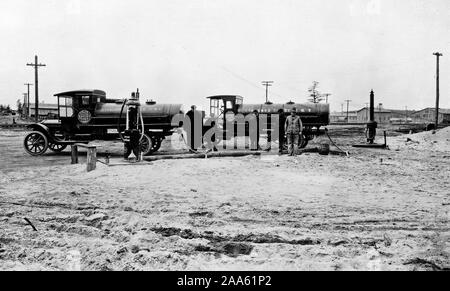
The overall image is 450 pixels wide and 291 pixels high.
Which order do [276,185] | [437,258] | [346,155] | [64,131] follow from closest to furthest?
[437,258]
[276,185]
[346,155]
[64,131]

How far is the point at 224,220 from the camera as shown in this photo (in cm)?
549

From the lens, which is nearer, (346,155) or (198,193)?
(198,193)

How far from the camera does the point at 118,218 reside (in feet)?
18.2

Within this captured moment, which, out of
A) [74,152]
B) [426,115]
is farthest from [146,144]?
[426,115]

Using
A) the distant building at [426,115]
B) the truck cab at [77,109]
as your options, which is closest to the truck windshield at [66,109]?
the truck cab at [77,109]

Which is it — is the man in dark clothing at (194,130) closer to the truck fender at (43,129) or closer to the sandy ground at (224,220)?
the truck fender at (43,129)

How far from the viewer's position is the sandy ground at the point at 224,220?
13.3 feet

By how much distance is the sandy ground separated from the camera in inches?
160

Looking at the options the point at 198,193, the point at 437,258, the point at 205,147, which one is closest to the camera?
the point at 437,258

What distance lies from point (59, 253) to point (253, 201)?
3258 mm

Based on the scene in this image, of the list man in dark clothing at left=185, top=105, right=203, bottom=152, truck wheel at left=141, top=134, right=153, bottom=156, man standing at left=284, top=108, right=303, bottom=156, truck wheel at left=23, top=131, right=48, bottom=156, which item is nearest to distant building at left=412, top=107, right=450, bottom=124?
man in dark clothing at left=185, top=105, right=203, bottom=152

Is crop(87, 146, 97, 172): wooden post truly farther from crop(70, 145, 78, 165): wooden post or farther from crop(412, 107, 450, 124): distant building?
crop(412, 107, 450, 124): distant building
